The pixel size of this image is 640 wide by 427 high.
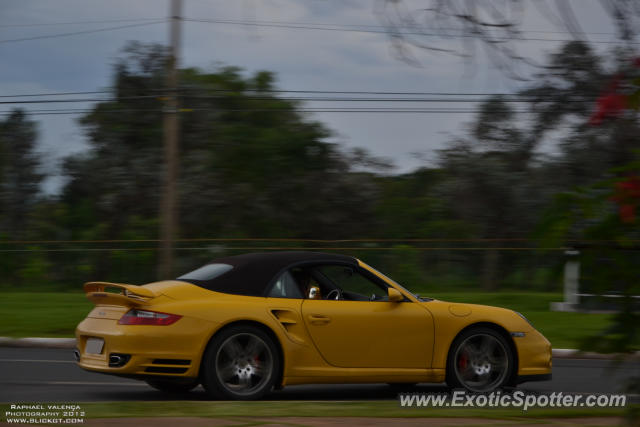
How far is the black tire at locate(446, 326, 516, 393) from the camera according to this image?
881cm

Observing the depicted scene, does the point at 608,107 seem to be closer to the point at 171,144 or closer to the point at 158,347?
the point at 158,347

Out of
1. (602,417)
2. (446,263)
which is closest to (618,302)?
(602,417)

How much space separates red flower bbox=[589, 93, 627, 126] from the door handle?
15.9ft

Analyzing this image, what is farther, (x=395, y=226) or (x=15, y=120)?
(x=15, y=120)

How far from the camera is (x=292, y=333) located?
8242mm

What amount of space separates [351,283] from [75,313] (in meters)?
10.0

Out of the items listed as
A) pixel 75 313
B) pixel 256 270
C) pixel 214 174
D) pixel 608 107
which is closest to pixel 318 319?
pixel 256 270

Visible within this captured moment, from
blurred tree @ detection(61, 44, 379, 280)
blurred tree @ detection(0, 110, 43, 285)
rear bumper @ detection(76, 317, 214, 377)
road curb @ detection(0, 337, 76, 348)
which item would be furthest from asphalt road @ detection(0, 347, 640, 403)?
blurred tree @ detection(0, 110, 43, 285)

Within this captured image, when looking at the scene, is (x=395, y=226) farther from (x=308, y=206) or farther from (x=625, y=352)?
(x=625, y=352)

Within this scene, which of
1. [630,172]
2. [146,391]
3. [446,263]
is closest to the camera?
[630,172]

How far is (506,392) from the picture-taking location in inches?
354

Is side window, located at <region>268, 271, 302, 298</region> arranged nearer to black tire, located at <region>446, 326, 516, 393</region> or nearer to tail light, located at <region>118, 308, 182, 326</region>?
tail light, located at <region>118, 308, 182, 326</region>

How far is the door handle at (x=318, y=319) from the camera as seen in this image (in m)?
8.33

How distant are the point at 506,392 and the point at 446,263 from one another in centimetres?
1325
